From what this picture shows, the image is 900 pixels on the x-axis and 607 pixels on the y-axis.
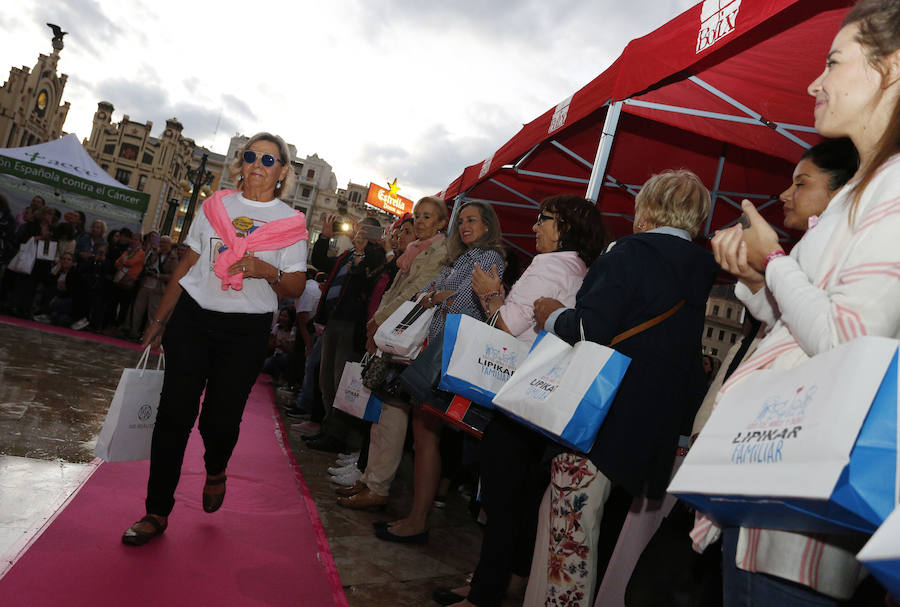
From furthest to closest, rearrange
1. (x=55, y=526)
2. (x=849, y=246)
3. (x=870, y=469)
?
(x=55, y=526) < (x=849, y=246) < (x=870, y=469)

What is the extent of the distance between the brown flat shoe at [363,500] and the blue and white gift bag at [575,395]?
2.11 m

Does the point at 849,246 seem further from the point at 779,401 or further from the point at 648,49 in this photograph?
the point at 648,49

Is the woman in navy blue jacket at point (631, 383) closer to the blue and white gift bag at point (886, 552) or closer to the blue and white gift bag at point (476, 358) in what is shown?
the blue and white gift bag at point (476, 358)

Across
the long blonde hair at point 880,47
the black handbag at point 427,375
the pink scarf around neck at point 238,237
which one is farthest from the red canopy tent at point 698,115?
the pink scarf around neck at point 238,237

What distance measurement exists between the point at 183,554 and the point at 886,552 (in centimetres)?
274

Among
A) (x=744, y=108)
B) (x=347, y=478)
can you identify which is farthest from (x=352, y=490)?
(x=744, y=108)

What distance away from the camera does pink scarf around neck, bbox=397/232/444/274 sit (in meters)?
4.39

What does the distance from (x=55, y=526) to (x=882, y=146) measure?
3.18 metres

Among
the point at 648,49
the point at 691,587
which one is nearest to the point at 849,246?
the point at 691,587

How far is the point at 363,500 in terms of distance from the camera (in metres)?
3.90

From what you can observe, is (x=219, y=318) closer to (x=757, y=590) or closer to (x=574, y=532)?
(x=574, y=532)

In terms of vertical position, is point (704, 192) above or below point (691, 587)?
above

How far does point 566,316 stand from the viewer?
7.39 feet

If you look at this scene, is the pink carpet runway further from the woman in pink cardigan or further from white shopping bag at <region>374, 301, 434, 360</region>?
white shopping bag at <region>374, 301, 434, 360</region>
